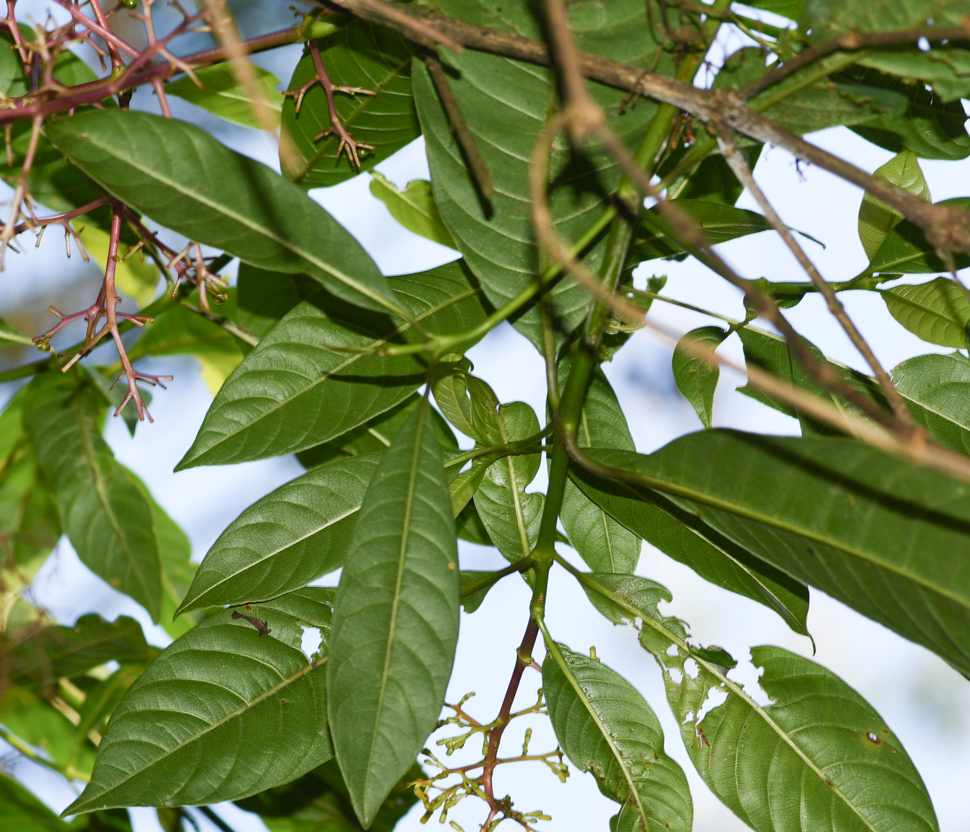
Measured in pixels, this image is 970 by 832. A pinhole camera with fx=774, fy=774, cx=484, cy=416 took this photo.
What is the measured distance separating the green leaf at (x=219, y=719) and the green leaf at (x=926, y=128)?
1.51 feet

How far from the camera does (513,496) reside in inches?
20.5

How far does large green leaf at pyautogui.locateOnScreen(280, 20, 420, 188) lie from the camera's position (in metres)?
0.48

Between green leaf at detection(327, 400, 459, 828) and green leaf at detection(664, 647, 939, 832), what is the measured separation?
21cm

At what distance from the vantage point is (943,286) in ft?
1.62

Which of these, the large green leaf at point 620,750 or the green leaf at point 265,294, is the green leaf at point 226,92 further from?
the large green leaf at point 620,750

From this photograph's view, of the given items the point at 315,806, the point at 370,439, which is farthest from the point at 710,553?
the point at 315,806

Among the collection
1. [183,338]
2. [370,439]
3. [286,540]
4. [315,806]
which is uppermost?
[183,338]

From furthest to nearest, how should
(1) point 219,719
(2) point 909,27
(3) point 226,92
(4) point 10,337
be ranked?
(4) point 10,337 → (3) point 226,92 → (1) point 219,719 → (2) point 909,27

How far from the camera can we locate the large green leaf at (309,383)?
455mm

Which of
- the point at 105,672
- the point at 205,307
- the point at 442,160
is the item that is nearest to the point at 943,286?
the point at 442,160

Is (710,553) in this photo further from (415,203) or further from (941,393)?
(415,203)

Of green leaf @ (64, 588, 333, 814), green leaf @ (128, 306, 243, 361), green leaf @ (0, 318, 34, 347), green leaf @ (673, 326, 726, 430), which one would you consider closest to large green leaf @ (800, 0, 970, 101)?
green leaf @ (673, 326, 726, 430)

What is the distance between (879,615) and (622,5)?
31 centimetres

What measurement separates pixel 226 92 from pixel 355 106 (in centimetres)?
17
